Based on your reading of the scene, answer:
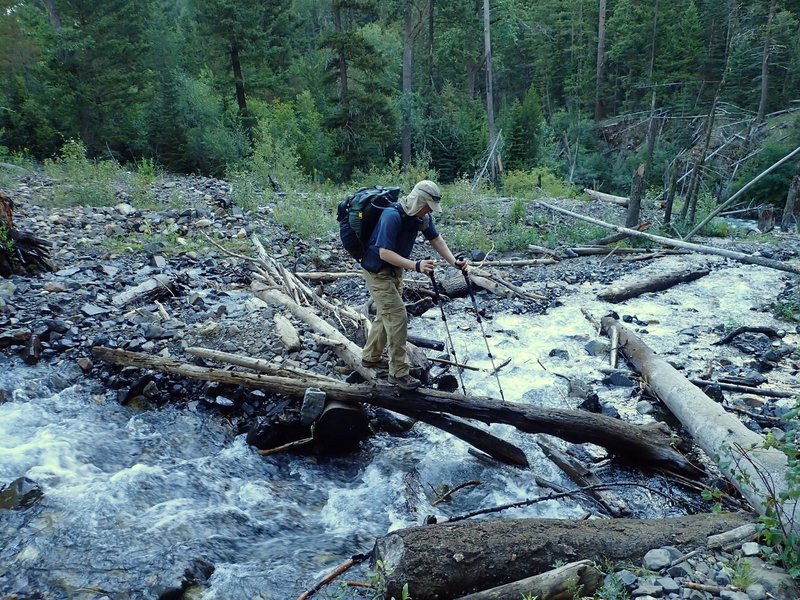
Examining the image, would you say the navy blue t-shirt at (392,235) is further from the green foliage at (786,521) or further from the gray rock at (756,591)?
the gray rock at (756,591)

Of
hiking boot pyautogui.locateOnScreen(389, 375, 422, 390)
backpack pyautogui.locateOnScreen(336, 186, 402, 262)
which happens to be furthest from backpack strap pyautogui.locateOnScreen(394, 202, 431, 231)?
hiking boot pyautogui.locateOnScreen(389, 375, 422, 390)

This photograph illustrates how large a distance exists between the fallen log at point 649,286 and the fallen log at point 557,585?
25.4ft

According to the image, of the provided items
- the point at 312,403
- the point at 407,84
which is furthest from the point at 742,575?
the point at 407,84

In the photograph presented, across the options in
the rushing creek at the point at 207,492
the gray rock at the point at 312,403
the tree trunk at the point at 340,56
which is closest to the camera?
the rushing creek at the point at 207,492

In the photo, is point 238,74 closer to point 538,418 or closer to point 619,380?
point 619,380

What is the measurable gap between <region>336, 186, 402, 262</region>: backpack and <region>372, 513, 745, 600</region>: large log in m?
2.62

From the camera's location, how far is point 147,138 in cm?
2648

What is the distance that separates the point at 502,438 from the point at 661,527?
7.86ft

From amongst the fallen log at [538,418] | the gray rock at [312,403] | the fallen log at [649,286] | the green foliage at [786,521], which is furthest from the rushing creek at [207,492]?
the fallen log at [649,286]

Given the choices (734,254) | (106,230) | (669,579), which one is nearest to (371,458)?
(669,579)

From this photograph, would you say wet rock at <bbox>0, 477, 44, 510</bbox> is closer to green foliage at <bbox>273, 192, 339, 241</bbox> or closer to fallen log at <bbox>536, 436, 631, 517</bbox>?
fallen log at <bbox>536, 436, 631, 517</bbox>

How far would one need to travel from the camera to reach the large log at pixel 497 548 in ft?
10.0

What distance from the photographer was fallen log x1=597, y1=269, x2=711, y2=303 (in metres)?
9.96

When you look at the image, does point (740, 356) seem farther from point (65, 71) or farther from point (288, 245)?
point (65, 71)
